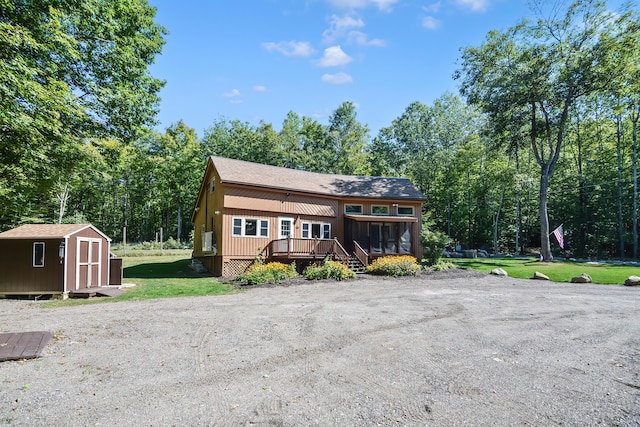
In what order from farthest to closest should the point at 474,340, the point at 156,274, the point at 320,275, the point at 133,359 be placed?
the point at 156,274, the point at 320,275, the point at 474,340, the point at 133,359

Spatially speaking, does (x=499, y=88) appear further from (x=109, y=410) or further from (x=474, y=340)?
(x=109, y=410)

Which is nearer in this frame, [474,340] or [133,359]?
[133,359]

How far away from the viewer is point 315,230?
19.2 m

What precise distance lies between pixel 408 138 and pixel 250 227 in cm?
2638

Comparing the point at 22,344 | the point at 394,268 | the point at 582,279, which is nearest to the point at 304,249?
the point at 394,268

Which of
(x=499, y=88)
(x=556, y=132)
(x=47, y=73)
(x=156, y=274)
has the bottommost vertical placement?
(x=156, y=274)

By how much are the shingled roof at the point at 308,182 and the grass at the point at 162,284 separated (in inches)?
192

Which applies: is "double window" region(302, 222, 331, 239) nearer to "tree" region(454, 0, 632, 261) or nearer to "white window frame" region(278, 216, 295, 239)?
"white window frame" region(278, 216, 295, 239)

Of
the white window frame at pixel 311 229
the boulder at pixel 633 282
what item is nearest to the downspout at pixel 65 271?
the white window frame at pixel 311 229

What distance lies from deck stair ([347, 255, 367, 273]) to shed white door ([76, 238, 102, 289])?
10.9 metres

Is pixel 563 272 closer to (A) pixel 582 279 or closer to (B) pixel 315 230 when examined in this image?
(A) pixel 582 279

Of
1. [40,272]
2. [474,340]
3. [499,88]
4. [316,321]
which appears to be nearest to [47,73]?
[40,272]

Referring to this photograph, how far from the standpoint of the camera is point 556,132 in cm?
2339

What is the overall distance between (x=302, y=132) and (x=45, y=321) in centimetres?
3436
